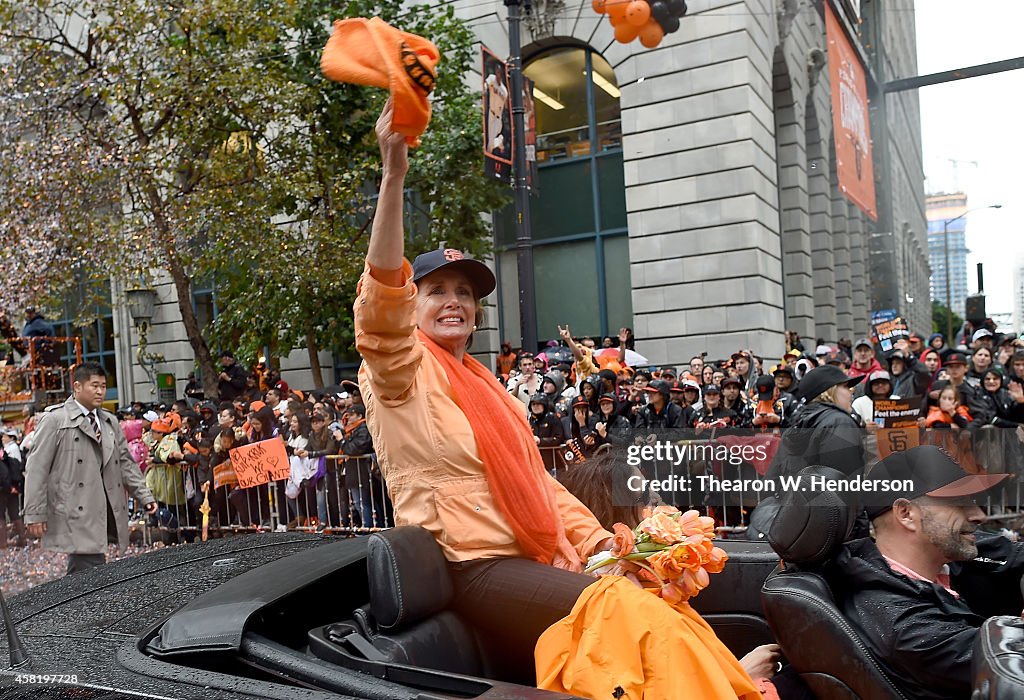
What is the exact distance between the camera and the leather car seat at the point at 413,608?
2.54 metres

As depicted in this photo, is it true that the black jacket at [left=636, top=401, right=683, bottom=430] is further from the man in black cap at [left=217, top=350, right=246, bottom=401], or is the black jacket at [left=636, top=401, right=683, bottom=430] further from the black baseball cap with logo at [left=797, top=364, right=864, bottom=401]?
the man in black cap at [left=217, top=350, right=246, bottom=401]

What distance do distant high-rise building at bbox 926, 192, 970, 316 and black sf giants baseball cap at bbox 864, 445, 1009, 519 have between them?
29311 mm

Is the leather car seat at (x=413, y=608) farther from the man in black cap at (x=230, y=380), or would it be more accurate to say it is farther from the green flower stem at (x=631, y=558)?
the man in black cap at (x=230, y=380)

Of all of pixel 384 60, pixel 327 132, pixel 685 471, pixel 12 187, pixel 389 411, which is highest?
pixel 327 132

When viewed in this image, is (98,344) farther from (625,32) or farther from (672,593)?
(672,593)

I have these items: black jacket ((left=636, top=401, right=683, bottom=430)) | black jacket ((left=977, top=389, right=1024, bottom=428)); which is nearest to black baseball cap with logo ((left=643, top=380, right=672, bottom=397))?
black jacket ((left=636, top=401, right=683, bottom=430))

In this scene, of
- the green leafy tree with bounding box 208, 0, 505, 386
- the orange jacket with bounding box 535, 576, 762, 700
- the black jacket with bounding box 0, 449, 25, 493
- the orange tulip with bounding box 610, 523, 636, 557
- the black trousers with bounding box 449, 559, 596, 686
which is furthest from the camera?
the green leafy tree with bounding box 208, 0, 505, 386

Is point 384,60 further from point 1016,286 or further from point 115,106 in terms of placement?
point 1016,286

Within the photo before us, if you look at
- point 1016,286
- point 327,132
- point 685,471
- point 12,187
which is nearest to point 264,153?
point 327,132

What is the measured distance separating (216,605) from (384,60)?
1.49 metres

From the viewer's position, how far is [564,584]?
8.91 ft

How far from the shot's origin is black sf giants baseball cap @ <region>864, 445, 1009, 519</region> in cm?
285

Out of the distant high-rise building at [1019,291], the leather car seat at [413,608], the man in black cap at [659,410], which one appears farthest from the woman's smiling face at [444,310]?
the distant high-rise building at [1019,291]

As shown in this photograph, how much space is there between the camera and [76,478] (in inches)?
255
